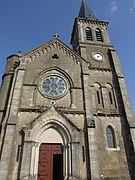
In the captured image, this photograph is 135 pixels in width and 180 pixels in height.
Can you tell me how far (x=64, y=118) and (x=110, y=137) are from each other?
3824mm

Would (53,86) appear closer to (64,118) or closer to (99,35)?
(64,118)

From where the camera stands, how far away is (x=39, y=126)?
12.0m

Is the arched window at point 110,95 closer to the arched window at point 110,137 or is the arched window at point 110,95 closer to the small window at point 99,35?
the arched window at point 110,137

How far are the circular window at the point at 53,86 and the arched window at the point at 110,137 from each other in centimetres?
465

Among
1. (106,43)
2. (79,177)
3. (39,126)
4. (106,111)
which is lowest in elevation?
(79,177)

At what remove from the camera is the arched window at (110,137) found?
507 inches

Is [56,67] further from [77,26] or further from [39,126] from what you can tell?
[77,26]

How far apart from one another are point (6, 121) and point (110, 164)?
7.65 metres

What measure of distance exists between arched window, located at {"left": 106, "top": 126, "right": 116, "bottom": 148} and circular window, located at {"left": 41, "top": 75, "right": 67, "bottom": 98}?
183 inches

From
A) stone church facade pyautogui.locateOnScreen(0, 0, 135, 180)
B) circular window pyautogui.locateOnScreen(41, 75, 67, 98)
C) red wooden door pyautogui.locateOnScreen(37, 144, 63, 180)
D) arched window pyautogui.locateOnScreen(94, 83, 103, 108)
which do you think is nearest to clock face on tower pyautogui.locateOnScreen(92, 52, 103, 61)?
stone church facade pyautogui.locateOnScreen(0, 0, 135, 180)

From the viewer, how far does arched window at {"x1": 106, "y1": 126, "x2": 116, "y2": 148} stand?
1288 cm

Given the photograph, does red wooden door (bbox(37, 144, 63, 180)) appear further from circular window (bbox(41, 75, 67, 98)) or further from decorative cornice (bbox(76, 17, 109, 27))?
decorative cornice (bbox(76, 17, 109, 27))

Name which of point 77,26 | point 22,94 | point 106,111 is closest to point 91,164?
point 106,111

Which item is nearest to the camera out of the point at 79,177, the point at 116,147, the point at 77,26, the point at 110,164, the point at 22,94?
the point at 79,177
